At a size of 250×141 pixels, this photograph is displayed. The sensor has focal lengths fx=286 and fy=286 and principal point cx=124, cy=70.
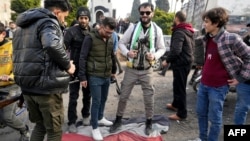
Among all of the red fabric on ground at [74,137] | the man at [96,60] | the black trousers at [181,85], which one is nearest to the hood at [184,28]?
the black trousers at [181,85]

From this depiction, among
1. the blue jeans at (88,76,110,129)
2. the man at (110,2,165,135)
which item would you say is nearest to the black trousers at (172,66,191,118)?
the man at (110,2,165,135)

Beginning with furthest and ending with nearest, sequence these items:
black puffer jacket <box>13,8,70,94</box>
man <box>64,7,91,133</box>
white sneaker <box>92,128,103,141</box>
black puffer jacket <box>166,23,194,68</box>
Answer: black puffer jacket <box>166,23,194,68</box>, man <box>64,7,91,133</box>, white sneaker <box>92,128,103,141</box>, black puffer jacket <box>13,8,70,94</box>

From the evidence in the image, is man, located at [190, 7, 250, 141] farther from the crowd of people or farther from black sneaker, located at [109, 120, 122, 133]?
black sneaker, located at [109, 120, 122, 133]

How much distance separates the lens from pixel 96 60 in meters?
4.25

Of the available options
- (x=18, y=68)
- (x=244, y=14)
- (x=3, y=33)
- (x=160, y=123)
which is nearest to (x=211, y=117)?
(x=160, y=123)

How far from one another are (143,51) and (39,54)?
6.08 ft

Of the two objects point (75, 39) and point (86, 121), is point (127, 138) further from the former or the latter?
point (75, 39)

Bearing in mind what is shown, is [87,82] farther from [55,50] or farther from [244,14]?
[244,14]

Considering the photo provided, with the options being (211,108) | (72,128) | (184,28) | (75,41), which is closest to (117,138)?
(72,128)

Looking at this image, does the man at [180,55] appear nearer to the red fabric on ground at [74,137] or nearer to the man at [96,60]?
the man at [96,60]

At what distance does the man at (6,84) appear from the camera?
12.7ft

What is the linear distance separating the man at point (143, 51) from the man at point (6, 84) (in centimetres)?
161

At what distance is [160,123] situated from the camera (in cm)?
494

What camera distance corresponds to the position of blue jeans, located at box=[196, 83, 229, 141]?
3.65 meters
